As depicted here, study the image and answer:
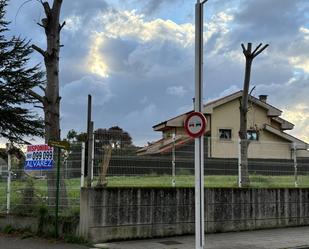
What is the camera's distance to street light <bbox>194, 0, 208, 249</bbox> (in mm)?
11095

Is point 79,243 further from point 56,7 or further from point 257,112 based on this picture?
point 257,112

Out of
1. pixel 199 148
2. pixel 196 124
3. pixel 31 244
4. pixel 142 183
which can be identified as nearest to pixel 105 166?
pixel 142 183

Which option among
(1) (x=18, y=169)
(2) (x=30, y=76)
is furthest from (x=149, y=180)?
(2) (x=30, y=76)

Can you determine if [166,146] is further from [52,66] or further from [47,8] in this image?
[47,8]

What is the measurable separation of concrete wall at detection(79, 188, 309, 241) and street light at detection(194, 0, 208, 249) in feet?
9.28

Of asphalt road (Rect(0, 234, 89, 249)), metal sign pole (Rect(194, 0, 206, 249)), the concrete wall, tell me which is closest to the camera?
metal sign pole (Rect(194, 0, 206, 249))

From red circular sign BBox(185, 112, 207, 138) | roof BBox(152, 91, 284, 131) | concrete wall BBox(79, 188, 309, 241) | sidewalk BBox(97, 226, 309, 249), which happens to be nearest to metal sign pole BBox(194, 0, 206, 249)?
red circular sign BBox(185, 112, 207, 138)

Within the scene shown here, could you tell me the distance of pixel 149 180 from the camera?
14898 mm

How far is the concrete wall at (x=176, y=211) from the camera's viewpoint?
44.1 ft

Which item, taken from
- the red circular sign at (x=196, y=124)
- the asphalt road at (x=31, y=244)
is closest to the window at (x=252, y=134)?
the asphalt road at (x=31, y=244)

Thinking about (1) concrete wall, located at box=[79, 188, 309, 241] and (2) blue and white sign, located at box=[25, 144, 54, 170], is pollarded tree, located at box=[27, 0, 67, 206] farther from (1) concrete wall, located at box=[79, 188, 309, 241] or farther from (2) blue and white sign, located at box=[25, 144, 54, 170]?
(1) concrete wall, located at box=[79, 188, 309, 241]

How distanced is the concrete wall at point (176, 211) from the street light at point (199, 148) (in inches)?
111

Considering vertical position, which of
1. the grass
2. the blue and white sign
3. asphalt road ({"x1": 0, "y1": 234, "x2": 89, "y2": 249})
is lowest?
asphalt road ({"x1": 0, "y1": 234, "x2": 89, "y2": 249})

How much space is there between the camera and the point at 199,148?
1140 cm
